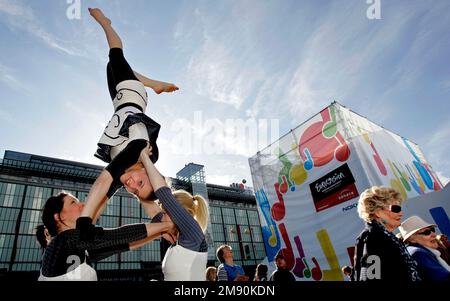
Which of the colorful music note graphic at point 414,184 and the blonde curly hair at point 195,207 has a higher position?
the colorful music note graphic at point 414,184

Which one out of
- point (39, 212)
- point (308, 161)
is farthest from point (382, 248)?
point (39, 212)

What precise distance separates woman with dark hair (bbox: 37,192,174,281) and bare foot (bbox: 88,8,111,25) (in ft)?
5.12

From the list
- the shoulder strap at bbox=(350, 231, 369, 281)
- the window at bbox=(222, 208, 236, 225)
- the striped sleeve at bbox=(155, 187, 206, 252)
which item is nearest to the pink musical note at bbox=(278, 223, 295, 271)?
the shoulder strap at bbox=(350, 231, 369, 281)

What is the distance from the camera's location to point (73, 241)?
1.51 metres

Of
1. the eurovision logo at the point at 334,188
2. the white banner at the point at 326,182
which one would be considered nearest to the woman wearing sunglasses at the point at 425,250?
the white banner at the point at 326,182

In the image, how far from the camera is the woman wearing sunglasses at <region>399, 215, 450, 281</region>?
193 cm

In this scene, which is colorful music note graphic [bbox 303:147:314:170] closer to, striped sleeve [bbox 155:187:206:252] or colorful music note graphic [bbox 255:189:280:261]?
colorful music note graphic [bbox 255:189:280:261]

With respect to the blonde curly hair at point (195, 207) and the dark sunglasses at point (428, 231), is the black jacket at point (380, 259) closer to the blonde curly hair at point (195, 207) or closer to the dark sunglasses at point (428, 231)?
the dark sunglasses at point (428, 231)

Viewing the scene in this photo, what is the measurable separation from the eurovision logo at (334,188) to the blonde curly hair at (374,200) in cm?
652

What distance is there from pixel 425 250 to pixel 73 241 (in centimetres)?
240

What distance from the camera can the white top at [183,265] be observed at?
1383 millimetres
